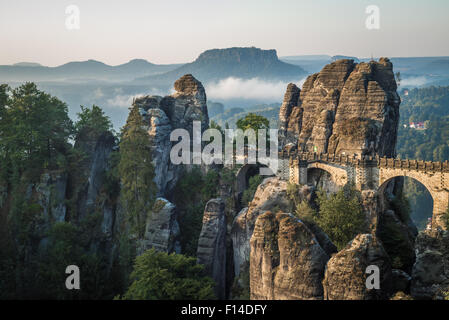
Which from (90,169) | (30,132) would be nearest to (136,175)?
(90,169)

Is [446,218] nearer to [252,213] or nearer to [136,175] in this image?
[252,213]

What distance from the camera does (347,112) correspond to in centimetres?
4716

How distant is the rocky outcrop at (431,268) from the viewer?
24125 mm

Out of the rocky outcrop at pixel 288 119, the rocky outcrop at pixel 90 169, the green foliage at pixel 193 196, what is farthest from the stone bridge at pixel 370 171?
the rocky outcrop at pixel 90 169

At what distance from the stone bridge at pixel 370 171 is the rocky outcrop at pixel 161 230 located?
39.9 ft

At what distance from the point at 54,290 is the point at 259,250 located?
63.6 feet

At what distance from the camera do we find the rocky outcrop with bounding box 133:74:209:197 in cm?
4614

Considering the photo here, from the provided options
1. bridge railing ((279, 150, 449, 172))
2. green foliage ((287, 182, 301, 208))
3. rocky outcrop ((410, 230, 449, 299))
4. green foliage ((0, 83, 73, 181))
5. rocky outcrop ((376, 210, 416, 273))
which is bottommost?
rocky outcrop ((376, 210, 416, 273))

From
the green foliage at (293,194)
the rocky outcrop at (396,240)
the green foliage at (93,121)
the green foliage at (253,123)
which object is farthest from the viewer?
the green foliage at (253,123)

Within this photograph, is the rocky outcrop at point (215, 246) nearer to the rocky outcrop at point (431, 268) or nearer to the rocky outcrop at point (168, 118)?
the rocky outcrop at point (168, 118)

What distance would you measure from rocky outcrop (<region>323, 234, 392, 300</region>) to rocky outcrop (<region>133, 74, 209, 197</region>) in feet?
92.6

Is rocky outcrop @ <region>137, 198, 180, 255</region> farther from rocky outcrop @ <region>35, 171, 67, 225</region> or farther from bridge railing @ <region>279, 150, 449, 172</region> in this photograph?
bridge railing @ <region>279, 150, 449, 172</region>

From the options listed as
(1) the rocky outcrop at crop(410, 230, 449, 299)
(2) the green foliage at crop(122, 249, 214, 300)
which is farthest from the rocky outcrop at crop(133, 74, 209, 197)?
(1) the rocky outcrop at crop(410, 230, 449, 299)
